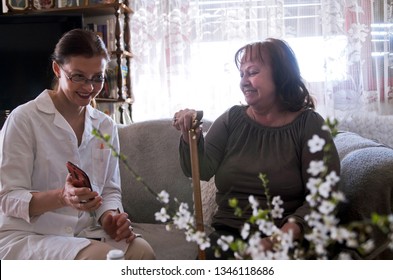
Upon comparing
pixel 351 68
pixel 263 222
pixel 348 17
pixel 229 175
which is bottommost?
pixel 229 175

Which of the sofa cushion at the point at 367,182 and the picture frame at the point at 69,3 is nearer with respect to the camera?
the sofa cushion at the point at 367,182

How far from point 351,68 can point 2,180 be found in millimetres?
2042

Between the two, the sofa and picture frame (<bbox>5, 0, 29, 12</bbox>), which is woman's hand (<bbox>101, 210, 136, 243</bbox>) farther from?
picture frame (<bbox>5, 0, 29, 12</bbox>)

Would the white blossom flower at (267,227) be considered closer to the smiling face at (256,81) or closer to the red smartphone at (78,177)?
the red smartphone at (78,177)

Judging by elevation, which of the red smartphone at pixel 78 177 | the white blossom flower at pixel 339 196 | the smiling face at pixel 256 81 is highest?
the smiling face at pixel 256 81

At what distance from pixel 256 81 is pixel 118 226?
0.61 m

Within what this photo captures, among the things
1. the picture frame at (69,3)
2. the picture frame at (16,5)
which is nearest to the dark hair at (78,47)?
the picture frame at (69,3)

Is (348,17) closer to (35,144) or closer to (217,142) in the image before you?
(217,142)

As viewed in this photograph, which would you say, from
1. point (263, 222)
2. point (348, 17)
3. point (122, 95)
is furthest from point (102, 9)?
point (263, 222)

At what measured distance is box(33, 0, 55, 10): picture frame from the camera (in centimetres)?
310

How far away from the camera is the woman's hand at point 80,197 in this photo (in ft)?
3.65

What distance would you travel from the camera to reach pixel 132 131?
2.17 m

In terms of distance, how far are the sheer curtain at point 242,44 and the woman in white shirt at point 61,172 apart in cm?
141

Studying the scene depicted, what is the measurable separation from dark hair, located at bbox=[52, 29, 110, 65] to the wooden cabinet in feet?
4.64
